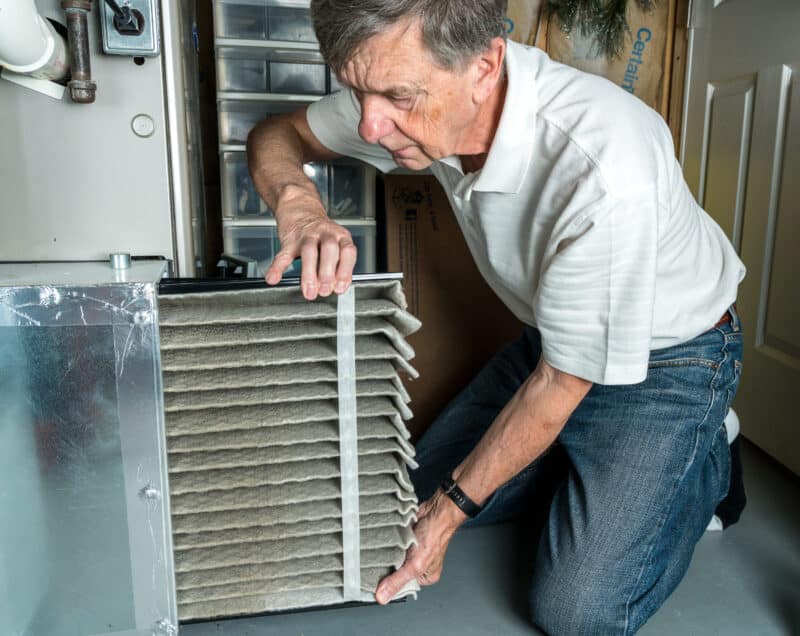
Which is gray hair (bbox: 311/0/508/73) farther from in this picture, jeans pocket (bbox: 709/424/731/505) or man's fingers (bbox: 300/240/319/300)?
jeans pocket (bbox: 709/424/731/505)

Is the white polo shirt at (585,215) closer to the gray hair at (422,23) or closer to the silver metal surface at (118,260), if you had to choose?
the gray hair at (422,23)

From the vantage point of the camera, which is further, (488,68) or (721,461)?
(721,461)

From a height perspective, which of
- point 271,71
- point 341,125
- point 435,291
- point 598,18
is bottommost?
point 435,291

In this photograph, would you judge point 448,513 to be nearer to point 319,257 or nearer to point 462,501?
point 462,501

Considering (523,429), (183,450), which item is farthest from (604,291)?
(183,450)

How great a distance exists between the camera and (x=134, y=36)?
0.93 metres

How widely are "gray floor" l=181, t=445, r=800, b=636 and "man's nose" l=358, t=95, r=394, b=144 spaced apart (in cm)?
72

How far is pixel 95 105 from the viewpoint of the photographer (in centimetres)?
96

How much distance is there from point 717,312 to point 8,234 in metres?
1.07

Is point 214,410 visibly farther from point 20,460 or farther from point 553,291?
point 553,291

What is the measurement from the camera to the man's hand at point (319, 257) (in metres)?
0.81

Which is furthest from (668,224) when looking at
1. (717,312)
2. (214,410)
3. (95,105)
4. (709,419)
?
(95,105)

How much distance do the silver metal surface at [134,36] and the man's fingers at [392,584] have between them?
0.77m

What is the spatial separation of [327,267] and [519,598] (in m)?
0.70
